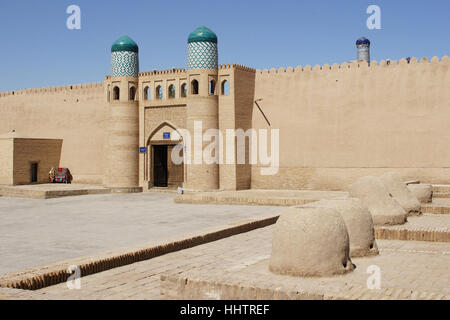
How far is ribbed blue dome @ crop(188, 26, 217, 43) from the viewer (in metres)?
19.5

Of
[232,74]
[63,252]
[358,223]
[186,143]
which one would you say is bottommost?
[63,252]

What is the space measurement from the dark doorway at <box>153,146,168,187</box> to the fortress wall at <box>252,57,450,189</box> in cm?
416

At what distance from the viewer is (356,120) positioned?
18.2 m

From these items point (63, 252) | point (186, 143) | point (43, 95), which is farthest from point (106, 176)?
point (63, 252)

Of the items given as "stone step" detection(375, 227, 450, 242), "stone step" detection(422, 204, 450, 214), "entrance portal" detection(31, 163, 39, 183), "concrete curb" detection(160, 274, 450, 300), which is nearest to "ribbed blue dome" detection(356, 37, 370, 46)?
"entrance portal" detection(31, 163, 39, 183)

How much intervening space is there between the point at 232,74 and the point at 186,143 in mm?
3138

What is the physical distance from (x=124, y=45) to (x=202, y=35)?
3.69 meters
